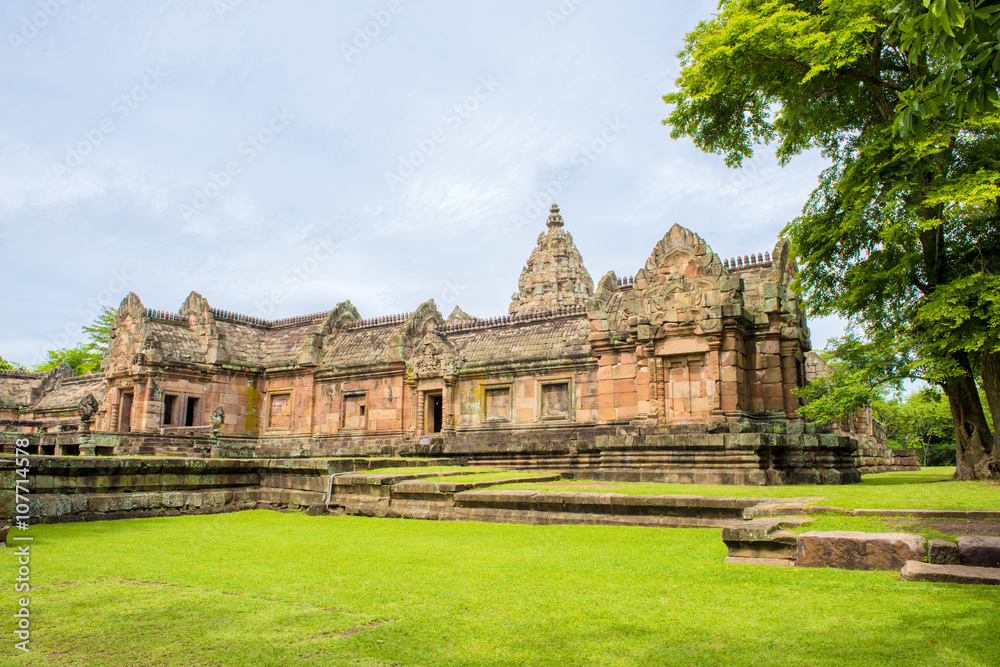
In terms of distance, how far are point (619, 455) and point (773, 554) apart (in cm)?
798

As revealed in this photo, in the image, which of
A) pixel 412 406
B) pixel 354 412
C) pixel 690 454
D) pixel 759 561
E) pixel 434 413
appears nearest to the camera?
pixel 759 561

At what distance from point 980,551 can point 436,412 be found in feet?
72.2

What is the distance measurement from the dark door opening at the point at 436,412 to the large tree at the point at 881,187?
13.8 meters

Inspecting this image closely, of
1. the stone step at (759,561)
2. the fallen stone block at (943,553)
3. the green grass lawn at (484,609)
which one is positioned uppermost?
the fallen stone block at (943,553)

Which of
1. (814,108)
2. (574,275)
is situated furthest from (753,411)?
(574,275)

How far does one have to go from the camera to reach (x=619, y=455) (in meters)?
13.2

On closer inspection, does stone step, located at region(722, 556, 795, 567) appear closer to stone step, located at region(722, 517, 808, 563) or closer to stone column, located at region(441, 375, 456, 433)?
stone step, located at region(722, 517, 808, 563)

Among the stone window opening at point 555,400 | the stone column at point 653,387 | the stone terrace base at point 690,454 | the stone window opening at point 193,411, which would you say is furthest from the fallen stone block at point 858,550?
the stone window opening at point 193,411

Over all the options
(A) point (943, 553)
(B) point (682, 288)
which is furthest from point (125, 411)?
(A) point (943, 553)

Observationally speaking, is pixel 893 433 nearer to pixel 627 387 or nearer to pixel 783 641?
pixel 627 387

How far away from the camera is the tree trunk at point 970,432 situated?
12.6m

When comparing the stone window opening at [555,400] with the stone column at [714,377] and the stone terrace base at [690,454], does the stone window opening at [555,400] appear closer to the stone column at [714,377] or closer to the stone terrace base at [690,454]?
the stone terrace base at [690,454]

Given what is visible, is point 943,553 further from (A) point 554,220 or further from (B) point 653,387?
(A) point 554,220

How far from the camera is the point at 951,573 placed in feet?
14.1
